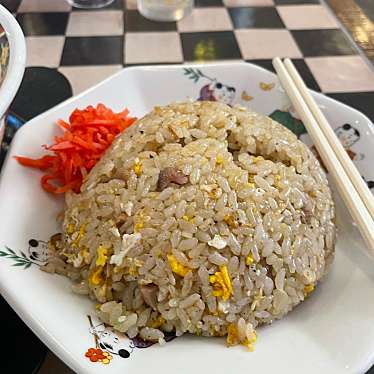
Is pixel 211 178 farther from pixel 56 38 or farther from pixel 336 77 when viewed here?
pixel 56 38

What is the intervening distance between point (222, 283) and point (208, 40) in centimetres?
131

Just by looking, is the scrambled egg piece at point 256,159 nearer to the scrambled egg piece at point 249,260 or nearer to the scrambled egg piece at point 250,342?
the scrambled egg piece at point 249,260

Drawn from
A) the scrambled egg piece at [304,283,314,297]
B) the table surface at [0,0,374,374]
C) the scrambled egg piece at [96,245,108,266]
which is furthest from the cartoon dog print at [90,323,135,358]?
the table surface at [0,0,374,374]

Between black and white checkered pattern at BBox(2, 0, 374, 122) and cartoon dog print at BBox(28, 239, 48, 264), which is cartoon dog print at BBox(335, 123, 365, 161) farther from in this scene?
cartoon dog print at BBox(28, 239, 48, 264)

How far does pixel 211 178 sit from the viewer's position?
99 cm

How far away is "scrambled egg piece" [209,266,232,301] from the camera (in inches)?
36.2

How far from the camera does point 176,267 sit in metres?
0.92

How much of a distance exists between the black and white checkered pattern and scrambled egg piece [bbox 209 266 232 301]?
3.24ft

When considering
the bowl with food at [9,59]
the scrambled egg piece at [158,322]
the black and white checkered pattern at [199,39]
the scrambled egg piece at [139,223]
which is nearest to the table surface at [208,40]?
the black and white checkered pattern at [199,39]

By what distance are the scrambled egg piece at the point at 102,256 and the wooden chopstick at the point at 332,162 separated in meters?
0.49

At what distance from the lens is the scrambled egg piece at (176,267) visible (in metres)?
0.92

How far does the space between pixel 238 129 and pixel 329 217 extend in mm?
247

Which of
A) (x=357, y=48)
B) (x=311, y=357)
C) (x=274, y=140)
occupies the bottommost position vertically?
(x=357, y=48)

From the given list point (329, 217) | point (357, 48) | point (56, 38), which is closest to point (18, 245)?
point (329, 217)
